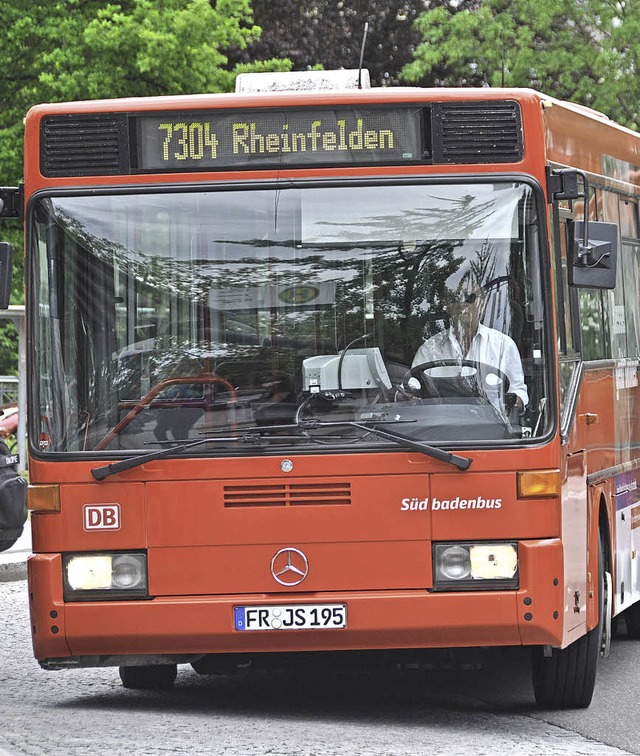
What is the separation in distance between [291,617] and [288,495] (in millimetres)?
545

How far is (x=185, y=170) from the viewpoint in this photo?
27.0ft

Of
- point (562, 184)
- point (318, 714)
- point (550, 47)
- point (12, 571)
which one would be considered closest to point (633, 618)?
point (318, 714)

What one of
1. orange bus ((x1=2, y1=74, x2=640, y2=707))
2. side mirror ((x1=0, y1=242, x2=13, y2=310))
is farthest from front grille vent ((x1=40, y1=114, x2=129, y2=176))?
side mirror ((x1=0, y1=242, x2=13, y2=310))

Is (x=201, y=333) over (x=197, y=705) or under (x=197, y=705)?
over

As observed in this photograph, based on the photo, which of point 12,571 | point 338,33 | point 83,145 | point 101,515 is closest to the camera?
point 101,515

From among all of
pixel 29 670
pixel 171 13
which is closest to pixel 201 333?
pixel 29 670

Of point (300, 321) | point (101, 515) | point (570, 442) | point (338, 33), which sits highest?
point (338, 33)

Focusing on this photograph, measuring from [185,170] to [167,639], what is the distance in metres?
2.14

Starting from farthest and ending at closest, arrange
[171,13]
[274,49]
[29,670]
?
[274,49], [171,13], [29,670]

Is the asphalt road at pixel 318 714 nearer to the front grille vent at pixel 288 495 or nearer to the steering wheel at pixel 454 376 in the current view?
the front grille vent at pixel 288 495

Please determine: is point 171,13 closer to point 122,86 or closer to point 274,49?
point 122,86

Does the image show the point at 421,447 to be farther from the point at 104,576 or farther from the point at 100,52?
the point at 100,52

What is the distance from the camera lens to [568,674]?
8852 millimetres

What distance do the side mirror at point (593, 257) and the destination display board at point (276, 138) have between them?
0.85 m
